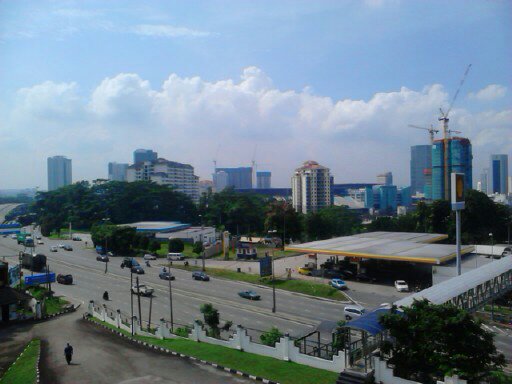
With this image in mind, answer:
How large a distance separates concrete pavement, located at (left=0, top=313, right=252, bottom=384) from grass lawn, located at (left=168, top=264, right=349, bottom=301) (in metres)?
20.6

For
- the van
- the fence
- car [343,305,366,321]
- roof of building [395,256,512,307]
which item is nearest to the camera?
the fence

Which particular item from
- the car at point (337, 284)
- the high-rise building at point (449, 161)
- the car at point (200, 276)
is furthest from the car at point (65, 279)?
the high-rise building at point (449, 161)

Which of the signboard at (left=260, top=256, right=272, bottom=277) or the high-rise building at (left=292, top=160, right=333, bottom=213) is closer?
the signboard at (left=260, top=256, right=272, bottom=277)

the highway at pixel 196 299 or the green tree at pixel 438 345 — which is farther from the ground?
the green tree at pixel 438 345

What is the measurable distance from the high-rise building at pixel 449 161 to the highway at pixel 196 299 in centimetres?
11838

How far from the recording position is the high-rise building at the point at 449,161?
150 metres

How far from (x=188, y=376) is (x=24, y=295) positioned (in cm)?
2397

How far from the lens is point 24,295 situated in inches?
1432

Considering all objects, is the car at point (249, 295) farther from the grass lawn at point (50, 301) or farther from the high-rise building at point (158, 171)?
the high-rise building at point (158, 171)

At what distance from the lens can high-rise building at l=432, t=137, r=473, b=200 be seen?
149925 millimetres

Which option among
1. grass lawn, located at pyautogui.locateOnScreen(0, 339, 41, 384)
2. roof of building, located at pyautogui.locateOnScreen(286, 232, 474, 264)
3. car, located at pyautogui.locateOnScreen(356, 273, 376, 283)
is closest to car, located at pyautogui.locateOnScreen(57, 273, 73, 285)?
roof of building, located at pyautogui.locateOnScreen(286, 232, 474, 264)

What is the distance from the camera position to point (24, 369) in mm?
20562

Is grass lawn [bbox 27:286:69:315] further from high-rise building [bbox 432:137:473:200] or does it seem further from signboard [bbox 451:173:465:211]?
high-rise building [bbox 432:137:473:200]

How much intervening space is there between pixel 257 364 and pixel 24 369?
10.5 metres
